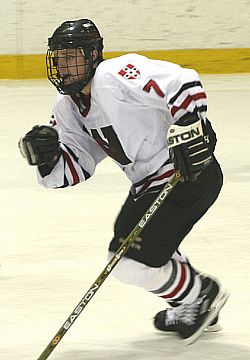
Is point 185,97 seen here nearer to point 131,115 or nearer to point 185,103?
point 185,103

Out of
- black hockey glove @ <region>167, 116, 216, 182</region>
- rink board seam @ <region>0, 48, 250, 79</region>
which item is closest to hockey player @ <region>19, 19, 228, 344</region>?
black hockey glove @ <region>167, 116, 216, 182</region>

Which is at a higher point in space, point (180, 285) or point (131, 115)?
point (131, 115)

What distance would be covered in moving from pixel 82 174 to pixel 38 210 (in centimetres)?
148

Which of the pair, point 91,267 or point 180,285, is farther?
point 91,267

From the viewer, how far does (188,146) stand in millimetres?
2410

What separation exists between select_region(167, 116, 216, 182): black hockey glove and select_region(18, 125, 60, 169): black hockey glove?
32cm

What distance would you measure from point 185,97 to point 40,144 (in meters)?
0.39

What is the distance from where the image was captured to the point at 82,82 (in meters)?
2.52

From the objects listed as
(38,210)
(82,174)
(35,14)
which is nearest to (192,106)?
(82,174)

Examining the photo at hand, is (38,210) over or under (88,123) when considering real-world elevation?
under

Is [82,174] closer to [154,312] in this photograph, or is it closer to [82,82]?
[82,82]

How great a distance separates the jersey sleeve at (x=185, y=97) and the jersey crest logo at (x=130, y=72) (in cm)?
9

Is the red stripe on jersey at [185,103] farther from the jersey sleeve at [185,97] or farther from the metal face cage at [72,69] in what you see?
the metal face cage at [72,69]

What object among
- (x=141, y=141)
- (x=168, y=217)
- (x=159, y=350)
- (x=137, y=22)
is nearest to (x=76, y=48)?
(x=141, y=141)
